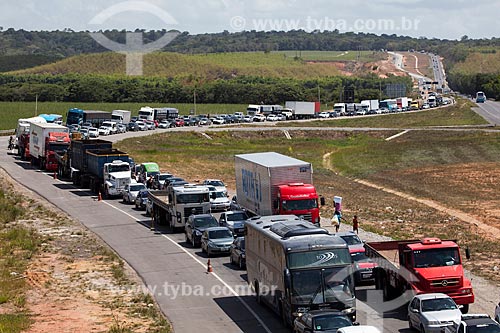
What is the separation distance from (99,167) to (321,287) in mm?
41599

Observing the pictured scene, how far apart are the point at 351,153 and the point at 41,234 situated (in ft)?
214

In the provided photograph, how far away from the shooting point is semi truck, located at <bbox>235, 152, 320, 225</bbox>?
148ft

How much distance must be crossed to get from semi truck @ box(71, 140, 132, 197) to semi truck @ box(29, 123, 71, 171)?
709 centimetres

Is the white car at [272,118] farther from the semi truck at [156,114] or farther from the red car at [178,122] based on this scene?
the red car at [178,122]

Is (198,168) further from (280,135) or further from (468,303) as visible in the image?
(468,303)

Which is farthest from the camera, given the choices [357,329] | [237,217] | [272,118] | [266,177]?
[272,118]

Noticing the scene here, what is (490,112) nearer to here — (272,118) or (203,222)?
(272,118)

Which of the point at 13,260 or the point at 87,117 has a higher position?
the point at 87,117

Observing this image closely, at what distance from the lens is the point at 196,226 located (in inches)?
1791

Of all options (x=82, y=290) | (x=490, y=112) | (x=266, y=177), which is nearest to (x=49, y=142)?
(x=266, y=177)

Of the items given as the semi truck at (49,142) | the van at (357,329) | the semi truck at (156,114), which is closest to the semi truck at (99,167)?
the semi truck at (49,142)

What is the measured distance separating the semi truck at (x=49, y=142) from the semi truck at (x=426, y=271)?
175ft

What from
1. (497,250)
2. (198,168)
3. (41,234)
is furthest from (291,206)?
(198,168)

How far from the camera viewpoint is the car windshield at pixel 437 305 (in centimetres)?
2817
